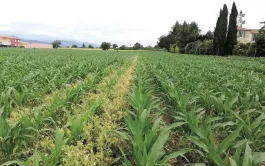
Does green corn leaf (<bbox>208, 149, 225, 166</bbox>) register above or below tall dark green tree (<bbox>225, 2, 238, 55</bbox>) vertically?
below

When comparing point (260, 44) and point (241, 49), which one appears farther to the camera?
point (241, 49)

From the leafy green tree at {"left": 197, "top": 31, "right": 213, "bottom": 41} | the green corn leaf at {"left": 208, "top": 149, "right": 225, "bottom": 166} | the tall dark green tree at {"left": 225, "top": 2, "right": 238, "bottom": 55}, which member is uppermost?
the leafy green tree at {"left": 197, "top": 31, "right": 213, "bottom": 41}

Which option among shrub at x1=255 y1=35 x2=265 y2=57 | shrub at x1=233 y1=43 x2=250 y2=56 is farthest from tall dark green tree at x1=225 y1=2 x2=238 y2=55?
shrub at x1=255 y1=35 x2=265 y2=57

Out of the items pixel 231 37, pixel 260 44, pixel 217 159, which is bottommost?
pixel 217 159

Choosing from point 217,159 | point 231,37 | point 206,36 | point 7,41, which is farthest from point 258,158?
point 7,41

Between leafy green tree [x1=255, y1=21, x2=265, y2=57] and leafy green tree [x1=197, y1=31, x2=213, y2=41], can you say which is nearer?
leafy green tree [x1=255, y1=21, x2=265, y2=57]

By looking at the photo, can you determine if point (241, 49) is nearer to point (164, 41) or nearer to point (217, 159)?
point (217, 159)

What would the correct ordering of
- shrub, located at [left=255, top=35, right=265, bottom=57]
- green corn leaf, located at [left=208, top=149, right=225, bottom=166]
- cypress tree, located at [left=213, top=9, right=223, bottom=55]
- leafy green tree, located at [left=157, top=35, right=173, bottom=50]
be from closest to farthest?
1. green corn leaf, located at [left=208, top=149, right=225, bottom=166]
2. shrub, located at [left=255, top=35, right=265, bottom=57]
3. cypress tree, located at [left=213, top=9, right=223, bottom=55]
4. leafy green tree, located at [left=157, top=35, right=173, bottom=50]

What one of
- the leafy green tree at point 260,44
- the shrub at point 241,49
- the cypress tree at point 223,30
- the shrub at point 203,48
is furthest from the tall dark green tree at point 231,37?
the leafy green tree at point 260,44

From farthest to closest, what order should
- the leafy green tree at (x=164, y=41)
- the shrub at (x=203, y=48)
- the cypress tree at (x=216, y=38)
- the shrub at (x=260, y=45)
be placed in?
the leafy green tree at (x=164, y=41) → the shrub at (x=203, y=48) → the cypress tree at (x=216, y=38) → the shrub at (x=260, y=45)

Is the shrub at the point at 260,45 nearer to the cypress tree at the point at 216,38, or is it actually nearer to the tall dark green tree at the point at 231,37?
the tall dark green tree at the point at 231,37

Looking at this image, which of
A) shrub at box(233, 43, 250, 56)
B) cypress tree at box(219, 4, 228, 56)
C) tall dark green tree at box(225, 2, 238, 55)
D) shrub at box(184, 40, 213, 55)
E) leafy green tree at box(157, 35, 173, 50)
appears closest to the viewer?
Result: shrub at box(233, 43, 250, 56)

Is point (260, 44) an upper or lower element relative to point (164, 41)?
lower

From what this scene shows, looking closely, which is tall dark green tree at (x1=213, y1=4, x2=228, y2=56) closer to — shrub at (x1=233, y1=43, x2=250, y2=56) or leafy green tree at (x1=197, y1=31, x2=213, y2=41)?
shrub at (x1=233, y1=43, x2=250, y2=56)
